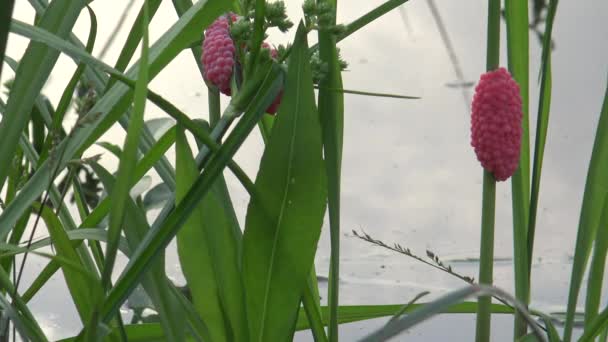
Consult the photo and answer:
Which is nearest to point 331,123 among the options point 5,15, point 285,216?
point 285,216

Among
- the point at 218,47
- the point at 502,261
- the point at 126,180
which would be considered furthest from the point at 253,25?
the point at 502,261

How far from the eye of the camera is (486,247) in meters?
0.54

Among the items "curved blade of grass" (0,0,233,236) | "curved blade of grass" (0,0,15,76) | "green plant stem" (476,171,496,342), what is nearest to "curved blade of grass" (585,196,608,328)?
"green plant stem" (476,171,496,342)

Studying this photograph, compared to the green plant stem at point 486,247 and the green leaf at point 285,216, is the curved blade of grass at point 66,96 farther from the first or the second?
the green plant stem at point 486,247

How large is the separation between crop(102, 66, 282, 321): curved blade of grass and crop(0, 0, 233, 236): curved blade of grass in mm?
65

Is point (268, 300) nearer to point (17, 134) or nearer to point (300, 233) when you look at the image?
point (300, 233)

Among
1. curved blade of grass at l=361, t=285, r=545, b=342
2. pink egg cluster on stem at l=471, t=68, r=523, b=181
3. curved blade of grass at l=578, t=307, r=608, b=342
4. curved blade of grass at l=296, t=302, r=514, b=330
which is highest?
pink egg cluster on stem at l=471, t=68, r=523, b=181

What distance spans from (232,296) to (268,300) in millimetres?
25

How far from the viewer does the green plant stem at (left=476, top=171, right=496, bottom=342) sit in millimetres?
534

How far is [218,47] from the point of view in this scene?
18.8 inches

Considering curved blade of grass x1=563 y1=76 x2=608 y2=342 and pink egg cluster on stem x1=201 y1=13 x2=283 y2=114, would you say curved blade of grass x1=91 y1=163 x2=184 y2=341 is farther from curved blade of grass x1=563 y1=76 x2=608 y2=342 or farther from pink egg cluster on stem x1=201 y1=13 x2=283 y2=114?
curved blade of grass x1=563 y1=76 x2=608 y2=342

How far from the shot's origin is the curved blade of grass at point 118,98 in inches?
19.0

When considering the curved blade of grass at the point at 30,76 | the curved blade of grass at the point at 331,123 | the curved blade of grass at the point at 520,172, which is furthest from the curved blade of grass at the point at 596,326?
the curved blade of grass at the point at 30,76

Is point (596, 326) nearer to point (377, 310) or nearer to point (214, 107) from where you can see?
point (377, 310)
